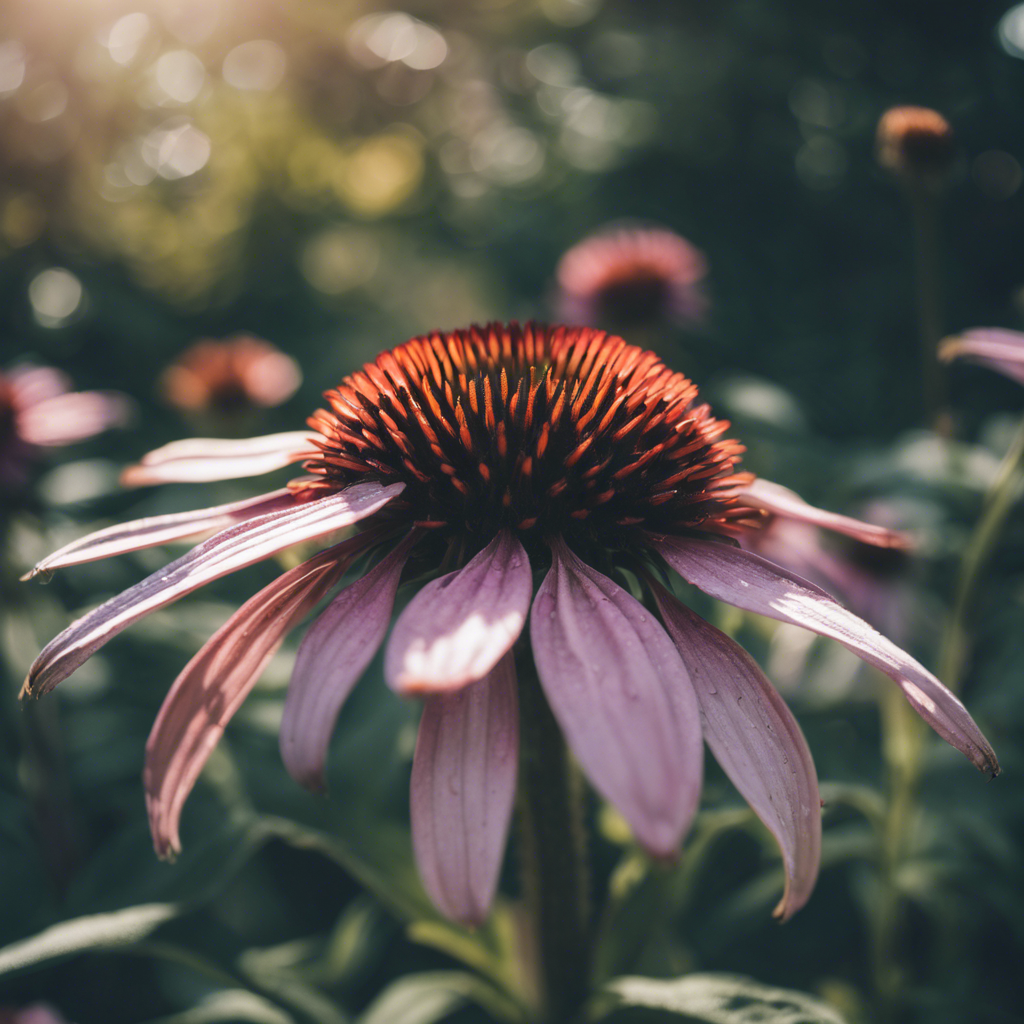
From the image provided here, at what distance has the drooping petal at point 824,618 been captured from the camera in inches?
19.5

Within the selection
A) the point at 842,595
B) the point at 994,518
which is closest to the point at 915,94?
the point at 842,595

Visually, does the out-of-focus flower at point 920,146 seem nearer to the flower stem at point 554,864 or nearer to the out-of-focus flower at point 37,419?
the flower stem at point 554,864

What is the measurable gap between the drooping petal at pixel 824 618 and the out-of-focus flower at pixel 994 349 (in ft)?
1.28

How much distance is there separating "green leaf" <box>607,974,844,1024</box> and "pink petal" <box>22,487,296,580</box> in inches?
19.2

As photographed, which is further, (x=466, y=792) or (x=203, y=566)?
(x=203, y=566)

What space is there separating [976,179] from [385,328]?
167 cm

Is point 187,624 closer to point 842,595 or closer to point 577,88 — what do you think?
point 842,595

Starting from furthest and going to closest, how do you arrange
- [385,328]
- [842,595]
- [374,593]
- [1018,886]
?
[385,328]
[842,595]
[1018,886]
[374,593]

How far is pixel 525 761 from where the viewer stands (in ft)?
2.16

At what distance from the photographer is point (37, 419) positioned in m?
1.19

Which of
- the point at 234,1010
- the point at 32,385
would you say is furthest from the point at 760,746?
the point at 32,385

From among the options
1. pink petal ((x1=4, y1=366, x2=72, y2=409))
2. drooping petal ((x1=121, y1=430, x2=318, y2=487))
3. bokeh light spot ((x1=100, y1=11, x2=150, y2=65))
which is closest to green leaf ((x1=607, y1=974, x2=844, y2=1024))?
drooping petal ((x1=121, y1=430, x2=318, y2=487))

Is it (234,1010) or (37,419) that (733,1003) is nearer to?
(234,1010)

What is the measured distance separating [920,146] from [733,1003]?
1.10 meters
